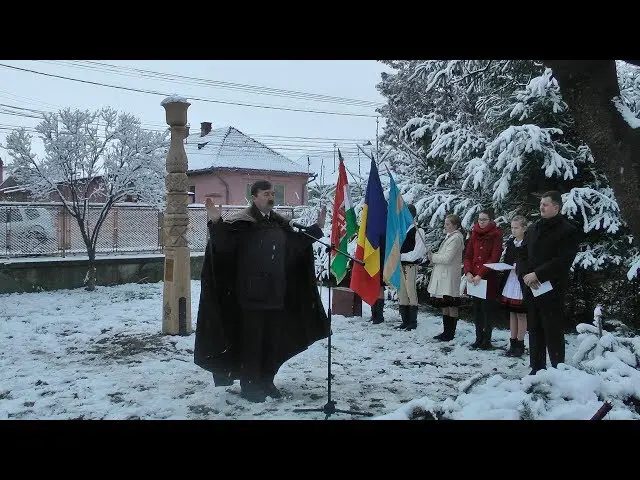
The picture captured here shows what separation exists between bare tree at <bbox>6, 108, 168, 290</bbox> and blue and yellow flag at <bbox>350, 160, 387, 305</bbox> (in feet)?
19.7

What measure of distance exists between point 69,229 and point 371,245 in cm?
677

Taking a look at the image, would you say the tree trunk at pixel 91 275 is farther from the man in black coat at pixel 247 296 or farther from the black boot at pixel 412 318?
the man in black coat at pixel 247 296

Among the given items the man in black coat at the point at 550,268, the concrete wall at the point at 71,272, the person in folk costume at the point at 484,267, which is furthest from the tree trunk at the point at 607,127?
the concrete wall at the point at 71,272

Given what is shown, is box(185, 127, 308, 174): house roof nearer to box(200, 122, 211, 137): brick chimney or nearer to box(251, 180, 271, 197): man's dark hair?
box(200, 122, 211, 137): brick chimney

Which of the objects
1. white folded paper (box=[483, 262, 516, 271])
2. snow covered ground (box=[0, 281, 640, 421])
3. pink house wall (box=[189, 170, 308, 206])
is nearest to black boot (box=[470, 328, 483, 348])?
snow covered ground (box=[0, 281, 640, 421])

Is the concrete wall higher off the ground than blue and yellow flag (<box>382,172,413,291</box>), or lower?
lower

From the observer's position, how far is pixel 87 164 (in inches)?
362

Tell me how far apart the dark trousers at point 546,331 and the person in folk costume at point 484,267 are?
1083 mm

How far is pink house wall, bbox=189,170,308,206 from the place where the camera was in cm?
1354

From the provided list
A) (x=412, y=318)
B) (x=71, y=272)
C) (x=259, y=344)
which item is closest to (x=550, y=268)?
(x=259, y=344)

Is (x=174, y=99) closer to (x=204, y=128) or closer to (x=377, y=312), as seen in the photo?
(x=377, y=312)

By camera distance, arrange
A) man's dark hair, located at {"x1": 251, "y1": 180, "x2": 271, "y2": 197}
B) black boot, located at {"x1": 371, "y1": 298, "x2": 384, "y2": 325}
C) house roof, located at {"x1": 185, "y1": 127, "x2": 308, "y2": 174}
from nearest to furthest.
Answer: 1. man's dark hair, located at {"x1": 251, "y1": 180, "x2": 271, "y2": 197}
2. black boot, located at {"x1": 371, "y1": 298, "x2": 384, "y2": 325}
3. house roof, located at {"x1": 185, "y1": 127, "x2": 308, "y2": 174}
